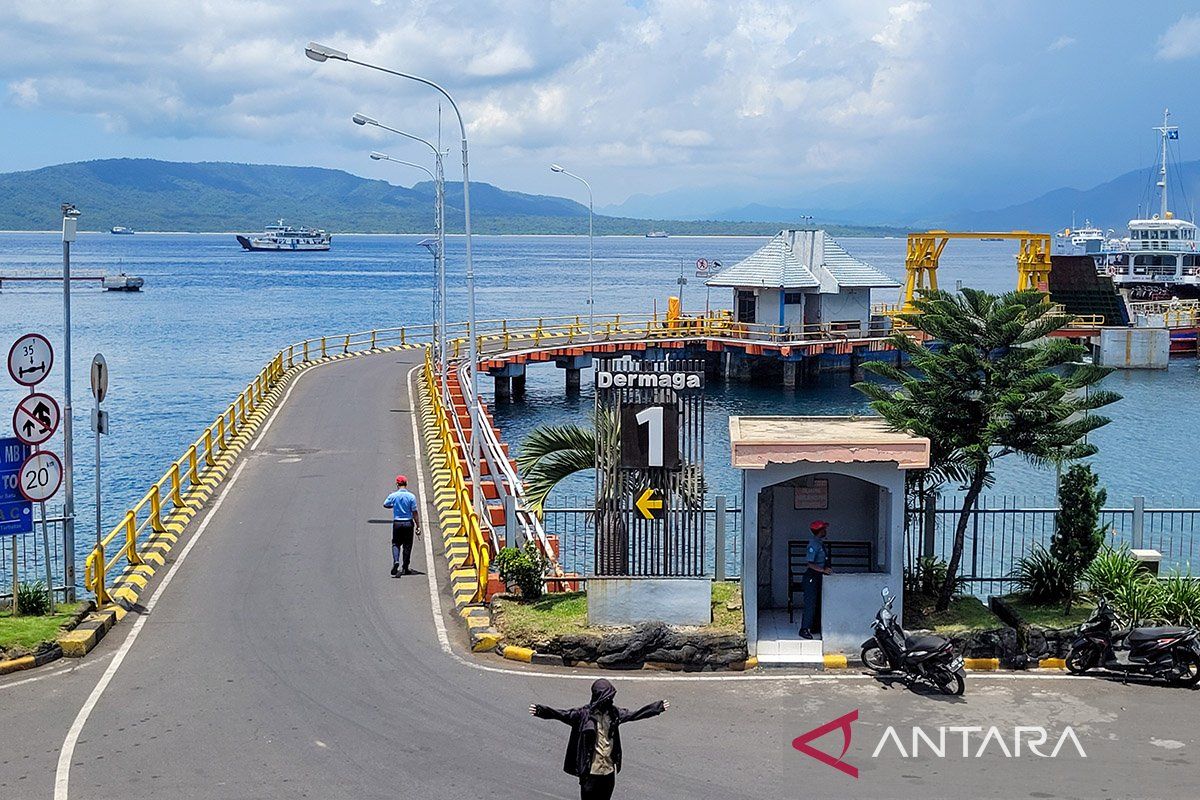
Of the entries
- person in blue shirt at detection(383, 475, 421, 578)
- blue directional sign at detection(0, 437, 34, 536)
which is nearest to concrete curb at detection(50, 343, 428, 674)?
blue directional sign at detection(0, 437, 34, 536)

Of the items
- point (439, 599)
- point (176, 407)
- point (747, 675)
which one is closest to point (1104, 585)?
point (747, 675)

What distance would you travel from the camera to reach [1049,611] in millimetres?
15883

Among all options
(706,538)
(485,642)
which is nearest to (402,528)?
(485,642)

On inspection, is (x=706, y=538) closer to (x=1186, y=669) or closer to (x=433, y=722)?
(x=1186, y=669)

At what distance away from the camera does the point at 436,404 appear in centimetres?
3519

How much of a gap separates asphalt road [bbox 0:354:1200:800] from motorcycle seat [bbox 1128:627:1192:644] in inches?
20.4

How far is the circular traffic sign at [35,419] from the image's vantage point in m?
16.1

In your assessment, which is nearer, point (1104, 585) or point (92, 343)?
point (1104, 585)

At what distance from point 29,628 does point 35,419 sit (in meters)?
2.63

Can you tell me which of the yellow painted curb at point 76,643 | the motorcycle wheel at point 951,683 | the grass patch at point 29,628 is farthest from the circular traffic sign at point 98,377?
the motorcycle wheel at point 951,683

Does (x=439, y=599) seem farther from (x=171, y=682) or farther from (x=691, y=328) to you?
(x=691, y=328)

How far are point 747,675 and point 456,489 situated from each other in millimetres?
10444

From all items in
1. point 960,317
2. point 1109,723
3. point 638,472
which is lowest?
point 1109,723

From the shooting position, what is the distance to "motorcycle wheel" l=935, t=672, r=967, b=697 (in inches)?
539
